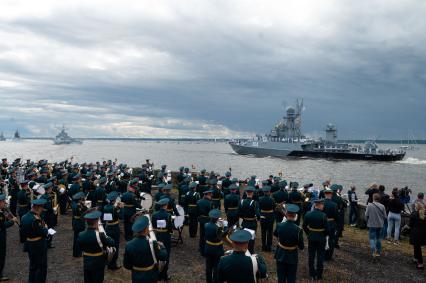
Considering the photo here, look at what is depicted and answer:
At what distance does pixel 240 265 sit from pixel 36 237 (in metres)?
5.58

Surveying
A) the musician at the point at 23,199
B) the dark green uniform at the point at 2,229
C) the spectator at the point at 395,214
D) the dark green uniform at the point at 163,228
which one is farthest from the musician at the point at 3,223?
the spectator at the point at 395,214

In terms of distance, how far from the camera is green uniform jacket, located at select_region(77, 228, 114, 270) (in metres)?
6.95

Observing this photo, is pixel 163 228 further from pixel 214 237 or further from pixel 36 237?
pixel 36 237

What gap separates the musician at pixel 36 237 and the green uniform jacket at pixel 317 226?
6939mm

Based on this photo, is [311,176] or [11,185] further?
[311,176]

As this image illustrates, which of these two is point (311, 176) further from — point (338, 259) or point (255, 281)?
point (255, 281)

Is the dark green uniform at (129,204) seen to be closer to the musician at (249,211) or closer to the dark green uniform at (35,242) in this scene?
the dark green uniform at (35,242)

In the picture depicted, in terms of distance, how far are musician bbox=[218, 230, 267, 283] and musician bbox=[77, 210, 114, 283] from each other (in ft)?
9.60

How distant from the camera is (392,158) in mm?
101625

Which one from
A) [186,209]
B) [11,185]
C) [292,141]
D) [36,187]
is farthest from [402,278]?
[292,141]

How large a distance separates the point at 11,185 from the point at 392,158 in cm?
10764

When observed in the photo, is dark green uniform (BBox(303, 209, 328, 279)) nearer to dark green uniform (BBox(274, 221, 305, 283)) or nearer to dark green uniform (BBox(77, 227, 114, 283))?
dark green uniform (BBox(274, 221, 305, 283))

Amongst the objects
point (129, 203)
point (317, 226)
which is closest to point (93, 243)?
point (129, 203)

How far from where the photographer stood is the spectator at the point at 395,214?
12898 mm
